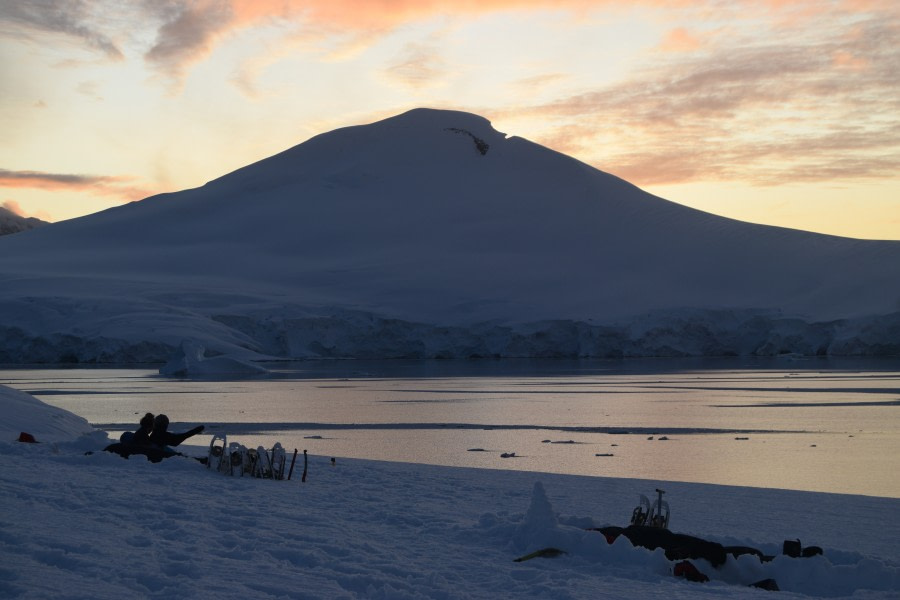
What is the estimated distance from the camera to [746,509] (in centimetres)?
898

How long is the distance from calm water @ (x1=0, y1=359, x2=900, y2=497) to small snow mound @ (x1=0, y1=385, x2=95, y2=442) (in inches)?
93.3

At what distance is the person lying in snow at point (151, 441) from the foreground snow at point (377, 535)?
382 mm

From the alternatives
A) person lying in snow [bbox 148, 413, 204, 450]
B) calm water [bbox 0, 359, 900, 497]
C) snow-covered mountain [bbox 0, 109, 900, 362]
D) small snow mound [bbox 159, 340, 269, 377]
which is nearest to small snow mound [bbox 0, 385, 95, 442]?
person lying in snow [bbox 148, 413, 204, 450]

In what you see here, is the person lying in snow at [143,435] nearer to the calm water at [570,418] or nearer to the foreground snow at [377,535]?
the foreground snow at [377,535]

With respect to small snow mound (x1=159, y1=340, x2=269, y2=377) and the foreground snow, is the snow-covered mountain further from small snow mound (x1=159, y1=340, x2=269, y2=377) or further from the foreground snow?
the foreground snow

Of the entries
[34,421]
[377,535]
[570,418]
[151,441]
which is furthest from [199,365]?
[377,535]

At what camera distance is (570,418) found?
19438 mm

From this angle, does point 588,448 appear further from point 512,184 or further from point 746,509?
point 512,184

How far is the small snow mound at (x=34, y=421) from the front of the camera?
12461 mm

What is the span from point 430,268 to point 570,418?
2013 inches

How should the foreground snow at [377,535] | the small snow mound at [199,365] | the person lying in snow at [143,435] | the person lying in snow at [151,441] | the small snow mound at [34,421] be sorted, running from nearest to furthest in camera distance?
the foreground snow at [377,535]
the person lying in snow at [151,441]
the person lying in snow at [143,435]
the small snow mound at [34,421]
the small snow mound at [199,365]

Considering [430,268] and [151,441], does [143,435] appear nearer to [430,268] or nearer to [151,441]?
[151,441]

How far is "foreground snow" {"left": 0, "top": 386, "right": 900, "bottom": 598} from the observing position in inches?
218

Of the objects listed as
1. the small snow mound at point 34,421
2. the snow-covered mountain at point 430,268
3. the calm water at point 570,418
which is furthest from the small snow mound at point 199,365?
the small snow mound at point 34,421
